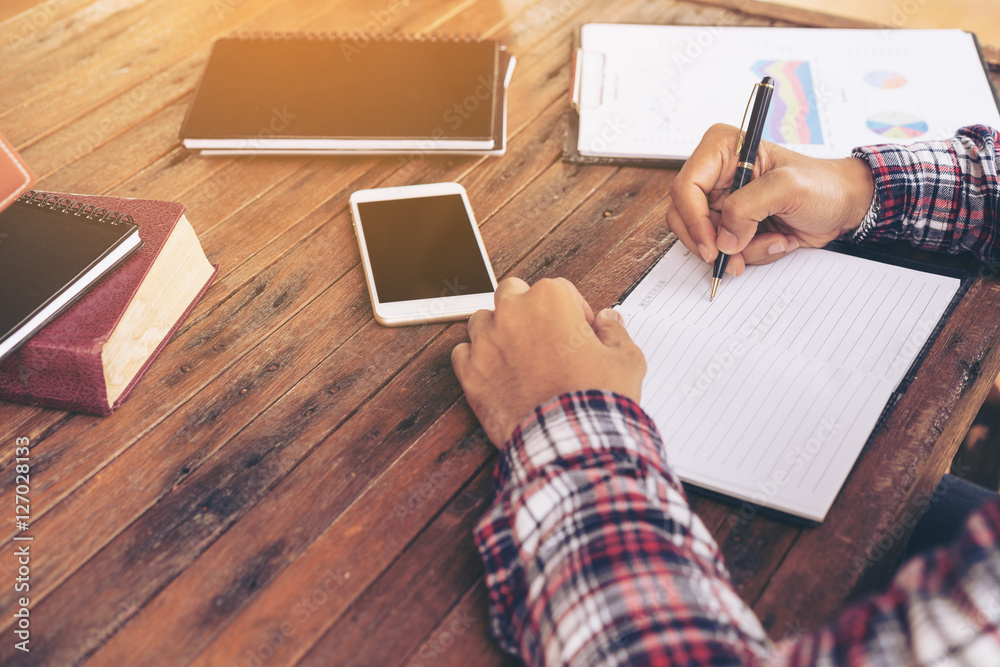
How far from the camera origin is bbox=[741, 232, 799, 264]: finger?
3.01 ft

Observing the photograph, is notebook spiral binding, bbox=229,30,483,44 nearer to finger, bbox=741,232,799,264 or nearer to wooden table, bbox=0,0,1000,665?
wooden table, bbox=0,0,1000,665

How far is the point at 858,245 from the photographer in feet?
3.17

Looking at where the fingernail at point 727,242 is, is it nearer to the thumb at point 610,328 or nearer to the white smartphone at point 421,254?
the thumb at point 610,328

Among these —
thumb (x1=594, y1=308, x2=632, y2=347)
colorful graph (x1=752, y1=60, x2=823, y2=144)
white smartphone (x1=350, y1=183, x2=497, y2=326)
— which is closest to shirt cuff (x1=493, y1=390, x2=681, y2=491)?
thumb (x1=594, y1=308, x2=632, y2=347)

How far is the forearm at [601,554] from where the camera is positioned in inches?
21.8

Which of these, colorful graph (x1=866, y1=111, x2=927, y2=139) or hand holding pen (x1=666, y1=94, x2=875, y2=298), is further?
colorful graph (x1=866, y1=111, x2=927, y2=139)

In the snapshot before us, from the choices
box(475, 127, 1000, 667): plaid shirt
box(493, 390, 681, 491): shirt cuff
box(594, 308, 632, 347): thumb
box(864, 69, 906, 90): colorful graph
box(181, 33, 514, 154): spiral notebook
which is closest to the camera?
box(475, 127, 1000, 667): plaid shirt

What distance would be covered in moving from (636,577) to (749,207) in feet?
1.66

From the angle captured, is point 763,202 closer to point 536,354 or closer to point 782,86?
point 536,354

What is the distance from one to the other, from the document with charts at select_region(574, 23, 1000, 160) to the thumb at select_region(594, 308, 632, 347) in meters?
0.38

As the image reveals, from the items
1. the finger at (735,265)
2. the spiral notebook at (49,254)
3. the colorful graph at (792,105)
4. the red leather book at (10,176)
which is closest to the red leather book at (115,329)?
the spiral notebook at (49,254)

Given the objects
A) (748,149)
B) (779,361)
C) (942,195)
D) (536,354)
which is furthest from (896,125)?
(536,354)

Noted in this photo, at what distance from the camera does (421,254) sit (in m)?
0.93

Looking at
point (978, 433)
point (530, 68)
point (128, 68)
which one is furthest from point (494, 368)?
point (978, 433)
